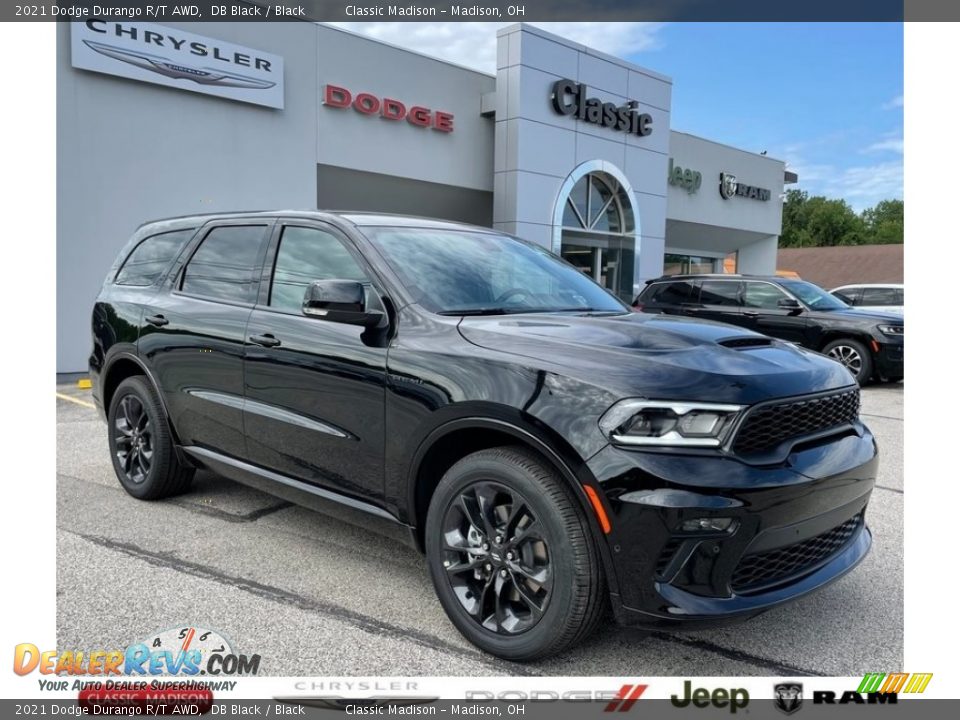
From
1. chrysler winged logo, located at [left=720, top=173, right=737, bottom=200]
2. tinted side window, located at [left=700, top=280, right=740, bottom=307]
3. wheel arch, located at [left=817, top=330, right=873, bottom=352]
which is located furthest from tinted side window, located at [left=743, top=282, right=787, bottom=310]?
chrysler winged logo, located at [left=720, top=173, right=737, bottom=200]

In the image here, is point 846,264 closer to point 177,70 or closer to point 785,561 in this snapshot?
point 177,70

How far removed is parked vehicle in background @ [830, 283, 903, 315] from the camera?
18641 millimetres

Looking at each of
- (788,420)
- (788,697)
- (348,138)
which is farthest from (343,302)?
(348,138)

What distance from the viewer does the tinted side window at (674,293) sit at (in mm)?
13141

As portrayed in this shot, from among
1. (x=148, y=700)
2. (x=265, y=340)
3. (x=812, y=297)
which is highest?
(x=812, y=297)

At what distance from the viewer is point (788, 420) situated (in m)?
2.95

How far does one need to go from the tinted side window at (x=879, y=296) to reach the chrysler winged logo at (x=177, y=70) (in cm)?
1492

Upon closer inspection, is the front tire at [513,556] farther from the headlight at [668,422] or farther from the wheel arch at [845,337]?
the wheel arch at [845,337]

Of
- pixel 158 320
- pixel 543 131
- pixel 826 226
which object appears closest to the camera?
pixel 158 320

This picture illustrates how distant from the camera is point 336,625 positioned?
339 cm

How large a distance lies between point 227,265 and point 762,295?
1000 centimetres

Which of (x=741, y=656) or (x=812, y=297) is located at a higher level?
(x=812, y=297)

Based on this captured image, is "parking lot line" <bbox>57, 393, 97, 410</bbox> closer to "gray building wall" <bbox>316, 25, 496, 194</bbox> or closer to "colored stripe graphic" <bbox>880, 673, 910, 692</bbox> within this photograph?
"gray building wall" <bbox>316, 25, 496, 194</bbox>
